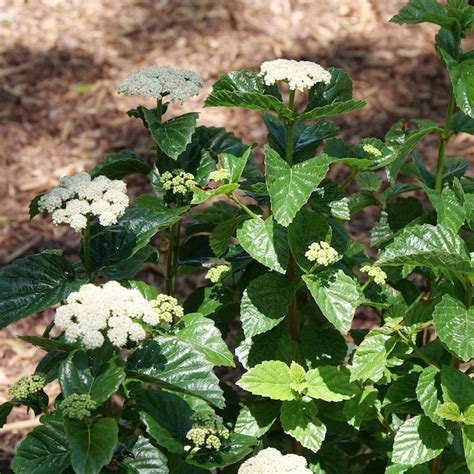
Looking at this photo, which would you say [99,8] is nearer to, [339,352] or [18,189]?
[18,189]

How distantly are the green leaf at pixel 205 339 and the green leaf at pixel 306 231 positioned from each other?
0.26 metres

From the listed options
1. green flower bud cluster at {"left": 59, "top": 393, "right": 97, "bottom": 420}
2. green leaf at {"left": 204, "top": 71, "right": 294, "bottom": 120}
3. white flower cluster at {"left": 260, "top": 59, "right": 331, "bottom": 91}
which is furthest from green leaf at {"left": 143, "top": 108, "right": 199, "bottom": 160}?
green flower bud cluster at {"left": 59, "top": 393, "right": 97, "bottom": 420}

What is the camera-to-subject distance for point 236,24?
5234 millimetres

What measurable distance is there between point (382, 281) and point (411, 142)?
0.38m

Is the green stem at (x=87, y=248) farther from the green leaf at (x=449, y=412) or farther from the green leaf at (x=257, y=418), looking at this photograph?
the green leaf at (x=449, y=412)

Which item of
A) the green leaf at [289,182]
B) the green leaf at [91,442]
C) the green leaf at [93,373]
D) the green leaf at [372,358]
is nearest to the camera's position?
the green leaf at [91,442]

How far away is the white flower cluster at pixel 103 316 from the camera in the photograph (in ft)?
5.48

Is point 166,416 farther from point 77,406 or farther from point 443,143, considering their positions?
point 443,143

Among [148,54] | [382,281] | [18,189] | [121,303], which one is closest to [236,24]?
[148,54]

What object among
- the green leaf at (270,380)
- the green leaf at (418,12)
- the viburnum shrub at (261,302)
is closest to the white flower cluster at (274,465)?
the viburnum shrub at (261,302)

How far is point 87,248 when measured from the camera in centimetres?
200

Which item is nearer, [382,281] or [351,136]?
[382,281]

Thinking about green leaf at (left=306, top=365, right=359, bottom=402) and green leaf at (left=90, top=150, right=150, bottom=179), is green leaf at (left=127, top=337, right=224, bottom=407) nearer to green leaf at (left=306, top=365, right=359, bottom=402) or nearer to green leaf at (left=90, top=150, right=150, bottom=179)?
green leaf at (left=306, top=365, right=359, bottom=402)

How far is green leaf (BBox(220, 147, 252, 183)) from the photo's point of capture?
2.12m
